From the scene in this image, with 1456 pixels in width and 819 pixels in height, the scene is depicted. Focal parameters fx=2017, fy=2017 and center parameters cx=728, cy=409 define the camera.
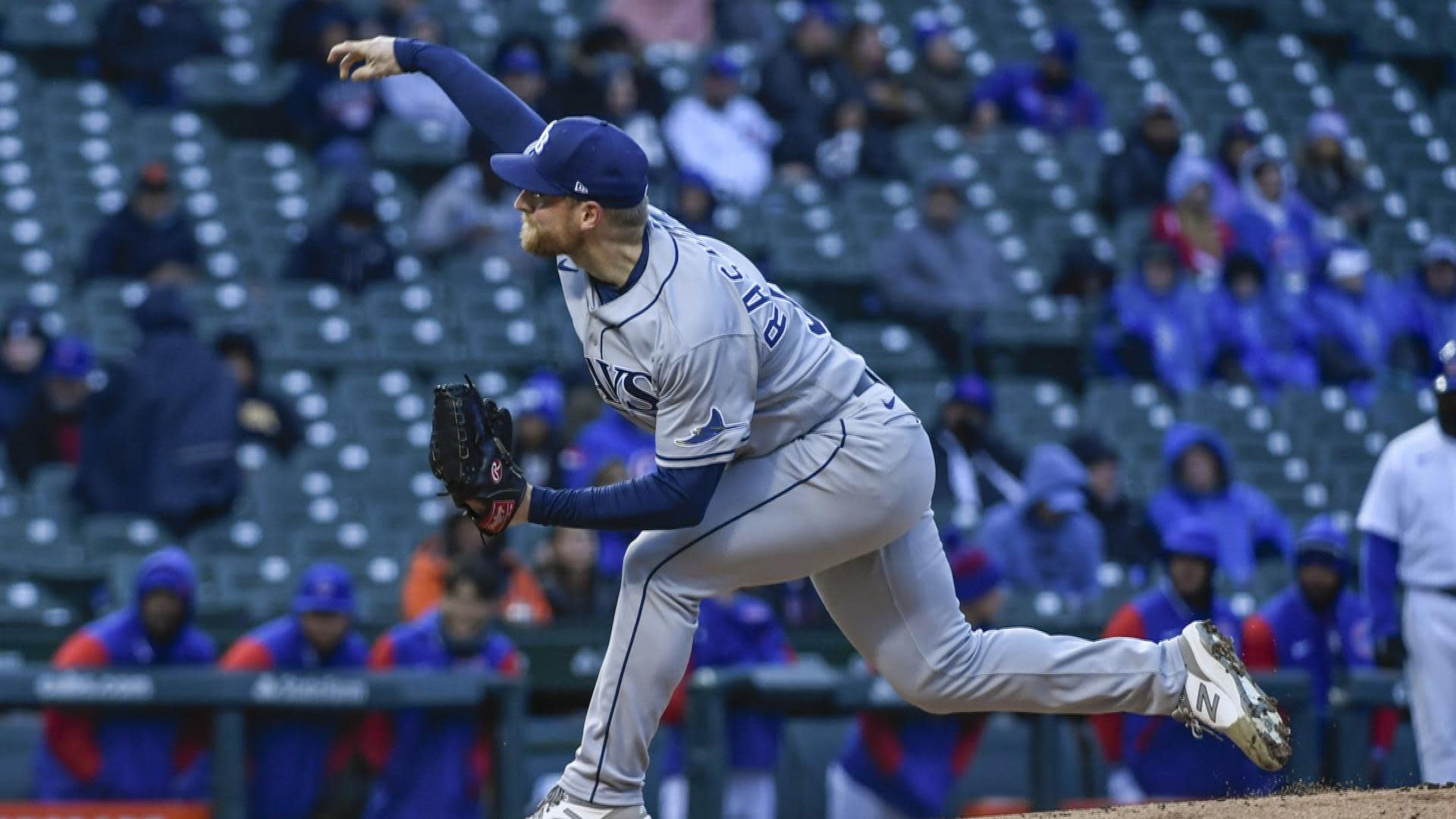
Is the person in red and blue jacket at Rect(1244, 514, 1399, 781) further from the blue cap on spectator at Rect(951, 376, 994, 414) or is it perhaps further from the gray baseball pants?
the gray baseball pants

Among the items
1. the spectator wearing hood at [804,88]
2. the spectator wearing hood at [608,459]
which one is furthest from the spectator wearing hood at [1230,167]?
the spectator wearing hood at [608,459]

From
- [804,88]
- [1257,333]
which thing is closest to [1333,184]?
[1257,333]

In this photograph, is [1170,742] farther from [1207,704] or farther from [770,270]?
[770,270]

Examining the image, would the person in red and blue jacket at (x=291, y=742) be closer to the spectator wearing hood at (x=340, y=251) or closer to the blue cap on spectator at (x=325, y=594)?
the blue cap on spectator at (x=325, y=594)

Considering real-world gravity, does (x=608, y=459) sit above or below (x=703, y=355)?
below

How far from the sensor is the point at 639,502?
4031mm

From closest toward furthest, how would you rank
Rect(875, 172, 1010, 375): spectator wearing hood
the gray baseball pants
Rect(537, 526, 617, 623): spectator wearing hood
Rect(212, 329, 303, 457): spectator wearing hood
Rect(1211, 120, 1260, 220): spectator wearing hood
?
1. the gray baseball pants
2. Rect(537, 526, 617, 623): spectator wearing hood
3. Rect(212, 329, 303, 457): spectator wearing hood
4. Rect(875, 172, 1010, 375): spectator wearing hood
5. Rect(1211, 120, 1260, 220): spectator wearing hood

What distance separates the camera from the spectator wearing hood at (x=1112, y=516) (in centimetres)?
909

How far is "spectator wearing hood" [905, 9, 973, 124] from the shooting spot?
12.2 meters

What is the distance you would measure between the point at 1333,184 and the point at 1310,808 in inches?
333

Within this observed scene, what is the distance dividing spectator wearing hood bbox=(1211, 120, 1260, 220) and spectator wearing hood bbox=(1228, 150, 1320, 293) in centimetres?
3

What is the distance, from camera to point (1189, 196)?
1145 centimetres

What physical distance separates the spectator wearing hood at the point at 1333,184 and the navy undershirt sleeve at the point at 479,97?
872 cm

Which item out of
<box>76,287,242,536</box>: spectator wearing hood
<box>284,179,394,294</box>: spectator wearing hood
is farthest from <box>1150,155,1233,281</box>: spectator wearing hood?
<box>76,287,242,536</box>: spectator wearing hood
